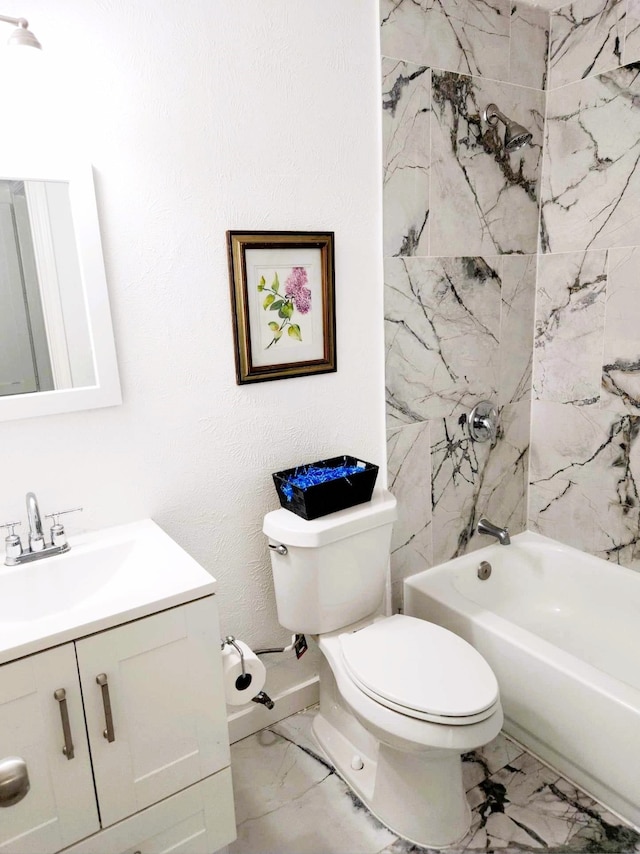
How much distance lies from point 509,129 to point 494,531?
158 cm

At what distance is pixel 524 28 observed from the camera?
2.20 meters

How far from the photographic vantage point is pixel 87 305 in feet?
5.05

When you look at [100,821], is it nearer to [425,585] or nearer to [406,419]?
[425,585]

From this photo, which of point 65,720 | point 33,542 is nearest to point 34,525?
point 33,542

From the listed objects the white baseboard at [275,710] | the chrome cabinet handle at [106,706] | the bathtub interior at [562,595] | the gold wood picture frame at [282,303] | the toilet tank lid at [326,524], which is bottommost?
the white baseboard at [275,710]

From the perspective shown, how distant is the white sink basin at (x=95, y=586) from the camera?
117 cm

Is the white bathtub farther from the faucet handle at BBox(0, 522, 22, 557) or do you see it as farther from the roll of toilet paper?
the faucet handle at BBox(0, 522, 22, 557)

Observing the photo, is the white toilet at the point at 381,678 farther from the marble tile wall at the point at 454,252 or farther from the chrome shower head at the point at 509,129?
the chrome shower head at the point at 509,129

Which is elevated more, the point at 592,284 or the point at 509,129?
the point at 509,129

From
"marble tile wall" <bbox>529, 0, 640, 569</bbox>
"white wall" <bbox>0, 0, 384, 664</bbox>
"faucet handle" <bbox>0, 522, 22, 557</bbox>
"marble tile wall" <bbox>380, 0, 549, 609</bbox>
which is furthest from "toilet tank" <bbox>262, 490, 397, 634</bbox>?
"marble tile wall" <bbox>529, 0, 640, 569</bbox>

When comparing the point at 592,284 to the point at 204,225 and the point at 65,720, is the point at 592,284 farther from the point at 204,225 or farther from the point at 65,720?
the point at 65,720

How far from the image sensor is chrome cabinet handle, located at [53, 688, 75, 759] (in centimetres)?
117

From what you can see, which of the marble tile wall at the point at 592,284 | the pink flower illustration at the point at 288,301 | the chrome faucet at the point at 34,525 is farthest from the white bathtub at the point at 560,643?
the chrome faucet at the point at 34,525

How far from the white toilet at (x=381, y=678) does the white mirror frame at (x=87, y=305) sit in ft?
2.09
